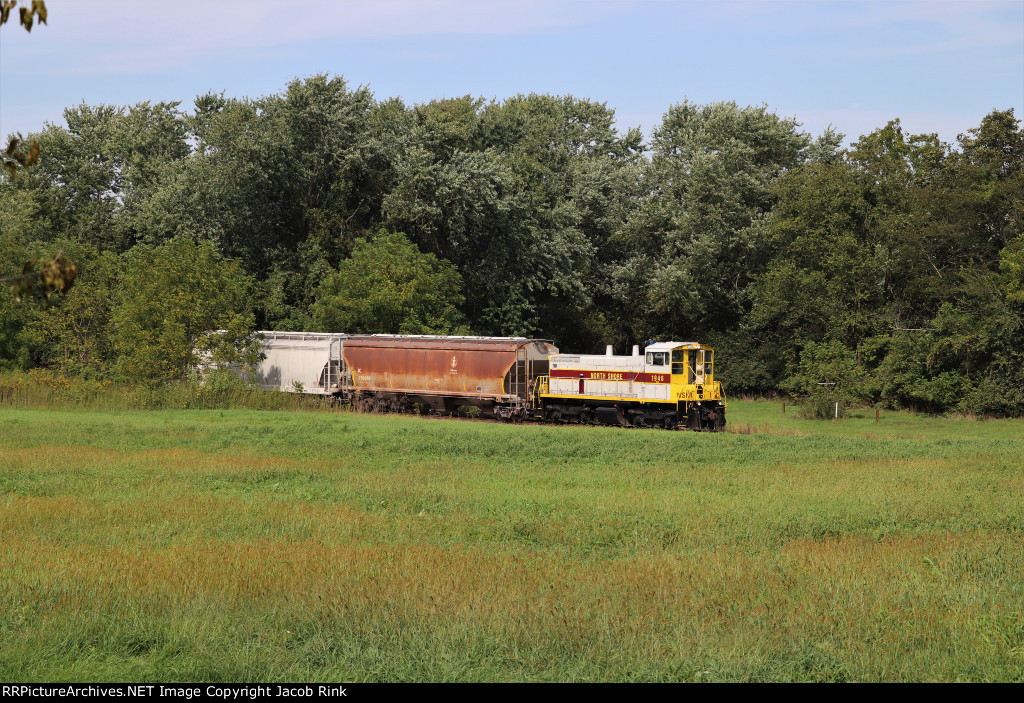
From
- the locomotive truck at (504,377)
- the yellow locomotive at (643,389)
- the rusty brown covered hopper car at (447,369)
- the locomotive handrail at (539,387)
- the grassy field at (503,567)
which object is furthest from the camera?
the locomotive handrail at (539,387)

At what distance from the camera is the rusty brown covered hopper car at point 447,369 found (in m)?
44.5

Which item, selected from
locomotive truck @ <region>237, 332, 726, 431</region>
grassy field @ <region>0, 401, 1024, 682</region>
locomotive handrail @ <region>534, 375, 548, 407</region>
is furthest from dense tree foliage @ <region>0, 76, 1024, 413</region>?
grassy field @ <region>0, 401, 1024, 682</region>

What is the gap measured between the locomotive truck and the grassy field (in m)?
12.9

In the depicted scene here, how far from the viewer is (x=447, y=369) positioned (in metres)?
45.8

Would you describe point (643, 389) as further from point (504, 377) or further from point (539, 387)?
point (504, 377)

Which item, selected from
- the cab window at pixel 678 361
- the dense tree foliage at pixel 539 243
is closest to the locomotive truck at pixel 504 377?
the cab window at pixel 678 361

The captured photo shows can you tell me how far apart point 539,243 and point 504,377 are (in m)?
24.0

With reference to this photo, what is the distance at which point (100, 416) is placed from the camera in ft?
132

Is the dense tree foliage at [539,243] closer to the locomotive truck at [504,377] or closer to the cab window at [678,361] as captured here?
the locomotive truck at [504,377]

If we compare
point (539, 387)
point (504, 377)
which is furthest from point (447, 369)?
point (539, 387)

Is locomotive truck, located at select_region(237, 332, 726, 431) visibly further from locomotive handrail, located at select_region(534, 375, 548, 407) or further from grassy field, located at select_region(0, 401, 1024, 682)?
grassy field, located at select_region(0, 401, 1024, 682)

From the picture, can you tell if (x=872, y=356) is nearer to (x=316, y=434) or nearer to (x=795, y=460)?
(x=795, y=460)

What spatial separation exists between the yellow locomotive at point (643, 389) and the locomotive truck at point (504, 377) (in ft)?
0.14
